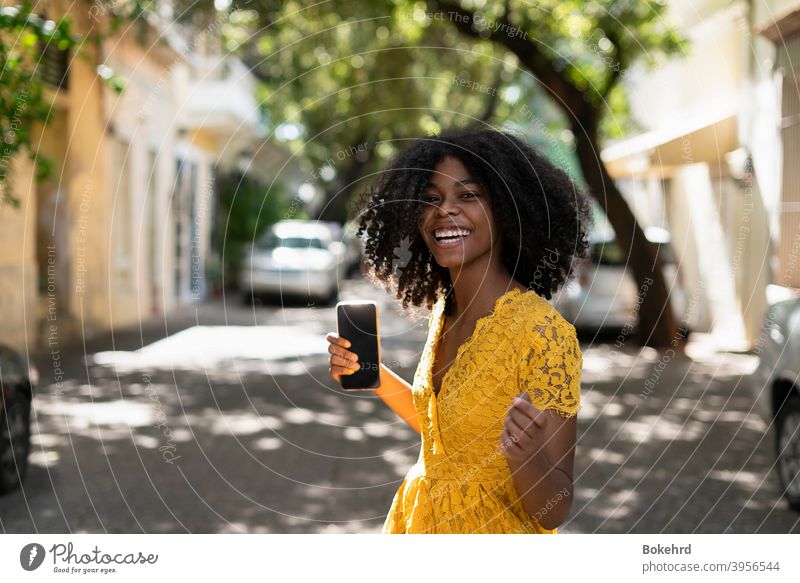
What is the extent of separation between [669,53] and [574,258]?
1435cm

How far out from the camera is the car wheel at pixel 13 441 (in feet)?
19.7

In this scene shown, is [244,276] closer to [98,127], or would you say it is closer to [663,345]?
[98,127]

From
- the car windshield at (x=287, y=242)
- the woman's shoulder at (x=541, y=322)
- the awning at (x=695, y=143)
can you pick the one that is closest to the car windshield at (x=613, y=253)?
the awning at (x=695, y=143)

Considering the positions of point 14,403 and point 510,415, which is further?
point 14,403

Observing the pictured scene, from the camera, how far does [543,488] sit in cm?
229

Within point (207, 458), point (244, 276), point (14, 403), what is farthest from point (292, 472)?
point (244, 276)

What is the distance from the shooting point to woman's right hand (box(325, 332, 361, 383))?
2.83m

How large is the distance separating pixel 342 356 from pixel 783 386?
4.17m

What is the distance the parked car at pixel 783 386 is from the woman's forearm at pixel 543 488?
3.94m

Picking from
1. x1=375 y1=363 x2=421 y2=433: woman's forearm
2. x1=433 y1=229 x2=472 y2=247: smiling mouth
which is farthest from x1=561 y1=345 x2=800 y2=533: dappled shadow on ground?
x1=433 y1=229 x2=472 y2=247: smiling mouth

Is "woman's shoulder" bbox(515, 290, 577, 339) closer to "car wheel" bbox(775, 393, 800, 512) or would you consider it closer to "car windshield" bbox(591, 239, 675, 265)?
"car wheel" bbox(775, 393, 800, 512)

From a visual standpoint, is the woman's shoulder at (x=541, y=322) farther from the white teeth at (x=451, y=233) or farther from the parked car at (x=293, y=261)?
the parked car at (x=293, y=261)

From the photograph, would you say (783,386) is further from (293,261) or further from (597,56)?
(293,261)

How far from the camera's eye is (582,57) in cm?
2211
